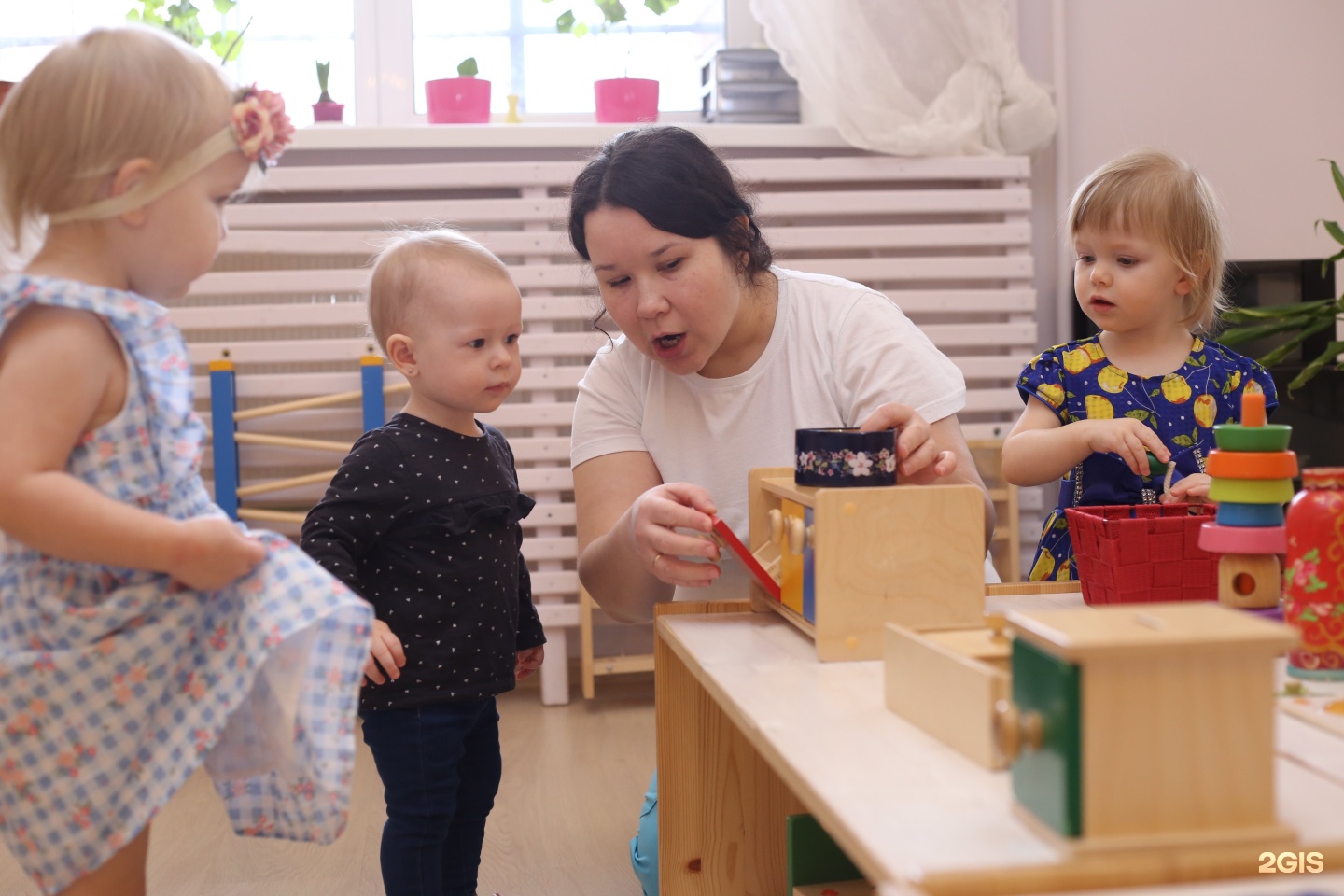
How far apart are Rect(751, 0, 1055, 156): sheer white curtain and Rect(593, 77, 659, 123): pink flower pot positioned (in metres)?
0.38

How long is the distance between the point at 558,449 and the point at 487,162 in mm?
816

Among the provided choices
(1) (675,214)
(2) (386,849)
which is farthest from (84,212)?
(2) (386,849)

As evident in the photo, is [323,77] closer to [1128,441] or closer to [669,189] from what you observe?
[669,189]

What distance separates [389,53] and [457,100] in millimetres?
339

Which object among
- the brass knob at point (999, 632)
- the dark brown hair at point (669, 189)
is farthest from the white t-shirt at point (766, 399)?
the brass knob at point (999, 632)

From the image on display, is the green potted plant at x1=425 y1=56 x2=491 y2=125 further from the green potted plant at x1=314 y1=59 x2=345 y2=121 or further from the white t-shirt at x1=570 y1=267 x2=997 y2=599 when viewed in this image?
the white t-shirt at x1=570 y1=267 x2=997 y2=599

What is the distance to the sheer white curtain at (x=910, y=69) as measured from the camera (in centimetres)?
319

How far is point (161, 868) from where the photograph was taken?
2146 mm

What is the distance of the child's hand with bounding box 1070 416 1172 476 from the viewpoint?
1481 mm

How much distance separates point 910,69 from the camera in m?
3.24

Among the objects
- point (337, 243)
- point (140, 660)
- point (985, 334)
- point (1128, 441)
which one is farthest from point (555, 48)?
point (140, 660)

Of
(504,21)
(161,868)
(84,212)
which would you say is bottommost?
(161,868)

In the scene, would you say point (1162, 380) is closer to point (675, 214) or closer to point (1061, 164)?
point (675, 214)

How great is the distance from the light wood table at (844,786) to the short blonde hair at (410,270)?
1.92 ft
